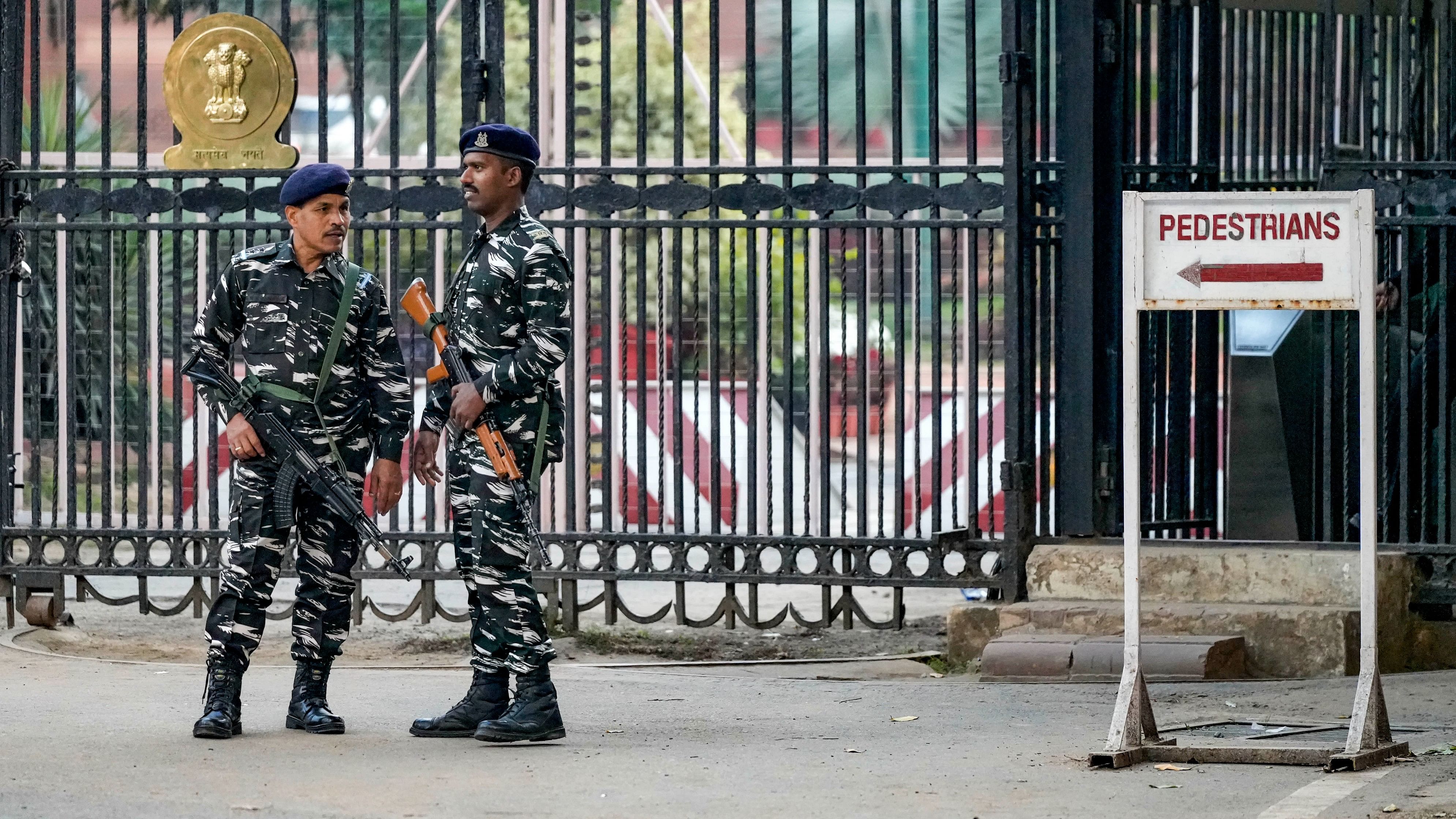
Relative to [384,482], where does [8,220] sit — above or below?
above

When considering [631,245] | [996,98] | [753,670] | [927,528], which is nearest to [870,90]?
[996,98]

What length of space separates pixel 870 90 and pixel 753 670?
535 centimetres

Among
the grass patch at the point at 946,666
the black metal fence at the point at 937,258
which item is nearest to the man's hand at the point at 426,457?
the black metal fence at the point at 937,258

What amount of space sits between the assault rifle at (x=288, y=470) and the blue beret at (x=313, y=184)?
60 centimetres

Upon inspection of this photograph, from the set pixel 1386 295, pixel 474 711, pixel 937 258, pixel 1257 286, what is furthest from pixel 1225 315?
pixel 474 711

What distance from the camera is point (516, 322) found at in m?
6.39

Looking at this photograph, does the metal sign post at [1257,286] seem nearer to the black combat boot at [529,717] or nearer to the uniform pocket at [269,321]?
the black combat boot at [529,717]

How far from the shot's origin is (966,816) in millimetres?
5320

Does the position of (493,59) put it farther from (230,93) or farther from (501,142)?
(501,142)

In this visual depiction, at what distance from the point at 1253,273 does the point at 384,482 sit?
2695 mm

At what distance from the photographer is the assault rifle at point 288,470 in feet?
21.1

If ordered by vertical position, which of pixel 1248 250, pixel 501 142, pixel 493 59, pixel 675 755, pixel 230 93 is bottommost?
pixel 675 755

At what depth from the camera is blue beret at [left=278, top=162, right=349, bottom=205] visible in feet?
21.4

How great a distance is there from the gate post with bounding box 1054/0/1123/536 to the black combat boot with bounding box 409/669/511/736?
2876 millimetres
